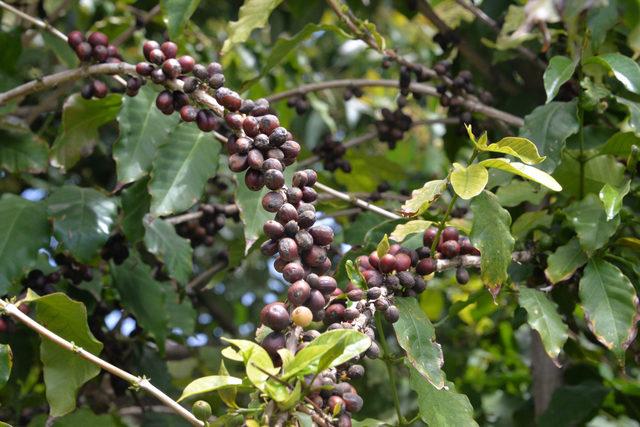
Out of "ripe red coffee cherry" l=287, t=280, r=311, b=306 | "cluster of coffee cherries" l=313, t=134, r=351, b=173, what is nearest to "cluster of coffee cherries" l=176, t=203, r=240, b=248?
"cluster of coffee cherries" l=313, t=134, r=351, b=173

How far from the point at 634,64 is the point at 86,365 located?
3.30 feet

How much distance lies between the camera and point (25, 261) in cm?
157

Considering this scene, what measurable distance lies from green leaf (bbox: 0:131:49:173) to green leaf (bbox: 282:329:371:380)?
3.77ft

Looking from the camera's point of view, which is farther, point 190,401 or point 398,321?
point 190,401

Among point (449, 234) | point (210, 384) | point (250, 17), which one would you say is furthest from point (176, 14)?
point (210, 384)

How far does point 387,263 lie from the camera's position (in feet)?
4.10

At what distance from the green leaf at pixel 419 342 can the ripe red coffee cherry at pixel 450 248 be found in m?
0.13

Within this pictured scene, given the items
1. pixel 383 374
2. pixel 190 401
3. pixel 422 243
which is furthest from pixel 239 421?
pixel 383 374

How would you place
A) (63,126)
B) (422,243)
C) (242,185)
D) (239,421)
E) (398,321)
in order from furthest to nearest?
(63,126) → (242,185) → (422,243) → (398,321) → (239,421)

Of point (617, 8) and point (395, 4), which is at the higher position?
point (617, 8)

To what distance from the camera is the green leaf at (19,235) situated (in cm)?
154

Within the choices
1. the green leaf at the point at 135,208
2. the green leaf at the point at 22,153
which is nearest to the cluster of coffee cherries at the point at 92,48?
the green leaf at the point at 135,208

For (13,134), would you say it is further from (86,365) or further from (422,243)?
(422,243)

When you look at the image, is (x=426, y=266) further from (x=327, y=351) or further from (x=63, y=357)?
(x=63, y=357)
